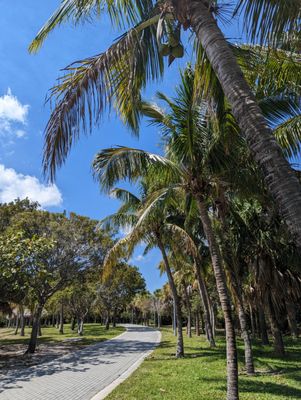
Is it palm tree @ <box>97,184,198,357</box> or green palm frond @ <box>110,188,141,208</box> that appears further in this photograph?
green palm frond @ <box>110,188,141,208</box>

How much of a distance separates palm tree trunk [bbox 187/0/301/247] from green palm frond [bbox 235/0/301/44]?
17.7 inches

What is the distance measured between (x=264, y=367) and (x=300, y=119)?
954 centimetres

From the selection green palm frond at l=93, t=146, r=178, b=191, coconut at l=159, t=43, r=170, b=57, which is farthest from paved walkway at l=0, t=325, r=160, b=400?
coconut at l=159, t=43, r=170, b=57

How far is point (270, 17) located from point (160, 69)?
6.32ft

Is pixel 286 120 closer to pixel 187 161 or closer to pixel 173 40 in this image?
pixel 187 161

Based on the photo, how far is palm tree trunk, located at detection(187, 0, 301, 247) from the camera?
9.17 feet

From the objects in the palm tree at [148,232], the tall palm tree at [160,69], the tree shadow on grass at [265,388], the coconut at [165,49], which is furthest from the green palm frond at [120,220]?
the coconut at [165,49]

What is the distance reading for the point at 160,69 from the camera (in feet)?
17.6

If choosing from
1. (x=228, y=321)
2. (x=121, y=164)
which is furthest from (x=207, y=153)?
(x=228, y=321)

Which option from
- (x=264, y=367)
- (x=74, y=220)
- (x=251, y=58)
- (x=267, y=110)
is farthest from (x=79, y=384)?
(x=74, y=220)

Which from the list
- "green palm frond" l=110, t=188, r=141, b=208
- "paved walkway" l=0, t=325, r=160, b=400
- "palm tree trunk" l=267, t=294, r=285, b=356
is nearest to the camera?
"paved walkway" l=0, t=325, r=160, b=400

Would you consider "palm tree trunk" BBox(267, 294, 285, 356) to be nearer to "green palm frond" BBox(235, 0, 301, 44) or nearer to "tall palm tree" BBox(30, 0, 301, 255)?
"tall palm tree" BBox(30, 0, 301, 255)

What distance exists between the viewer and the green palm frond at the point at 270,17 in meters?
3.81

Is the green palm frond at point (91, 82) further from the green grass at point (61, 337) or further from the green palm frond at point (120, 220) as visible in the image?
the green grass at point (61, 337)
